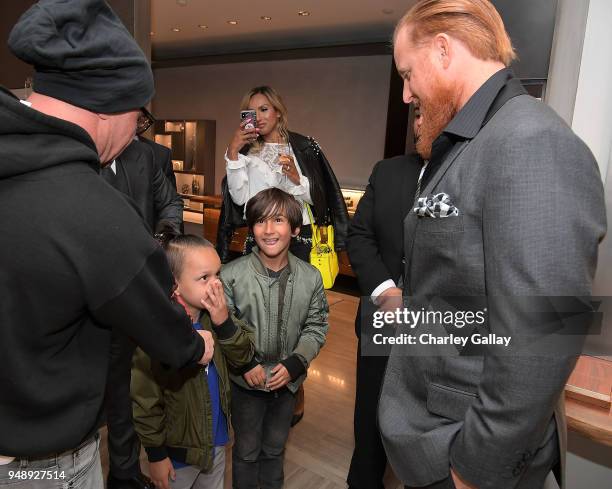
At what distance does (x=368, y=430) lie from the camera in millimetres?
1836

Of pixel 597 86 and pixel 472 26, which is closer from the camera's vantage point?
pixel 472 26

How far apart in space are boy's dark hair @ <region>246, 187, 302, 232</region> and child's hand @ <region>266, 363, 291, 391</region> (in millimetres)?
607

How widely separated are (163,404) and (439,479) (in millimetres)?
845

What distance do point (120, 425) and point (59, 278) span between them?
1430 millimetres

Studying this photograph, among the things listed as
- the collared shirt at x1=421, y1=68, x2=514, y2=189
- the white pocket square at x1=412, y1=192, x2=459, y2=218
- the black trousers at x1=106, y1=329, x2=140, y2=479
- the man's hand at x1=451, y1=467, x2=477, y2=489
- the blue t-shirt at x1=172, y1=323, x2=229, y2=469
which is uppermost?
the collared shirt at x1=421, y1=68, x2=514, y2=189

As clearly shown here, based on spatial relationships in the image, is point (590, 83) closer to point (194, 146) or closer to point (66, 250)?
point (66, 250)

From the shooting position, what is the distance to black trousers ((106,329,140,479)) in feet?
6.40

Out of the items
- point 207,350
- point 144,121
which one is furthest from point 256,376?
point 144,121

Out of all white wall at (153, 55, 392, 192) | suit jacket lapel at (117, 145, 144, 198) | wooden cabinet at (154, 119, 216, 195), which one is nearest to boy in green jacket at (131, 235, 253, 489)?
suit jacket lapel at (117, 145, 144, 198)

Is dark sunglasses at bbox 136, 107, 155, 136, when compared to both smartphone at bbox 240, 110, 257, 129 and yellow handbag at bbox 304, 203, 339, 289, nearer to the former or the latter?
smartphone at bbox 240, 110, 257, 129

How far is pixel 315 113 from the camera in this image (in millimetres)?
6793

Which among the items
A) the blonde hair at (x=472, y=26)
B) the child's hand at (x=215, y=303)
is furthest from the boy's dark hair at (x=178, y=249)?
the blonde hair at (x=472, y=26)

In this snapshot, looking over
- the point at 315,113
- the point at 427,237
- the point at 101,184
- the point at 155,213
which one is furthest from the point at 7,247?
the point at 315,113

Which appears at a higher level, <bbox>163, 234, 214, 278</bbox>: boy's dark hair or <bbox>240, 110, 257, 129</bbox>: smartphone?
<bbox>240, 110, 257, 129</bbox>: smartphone
